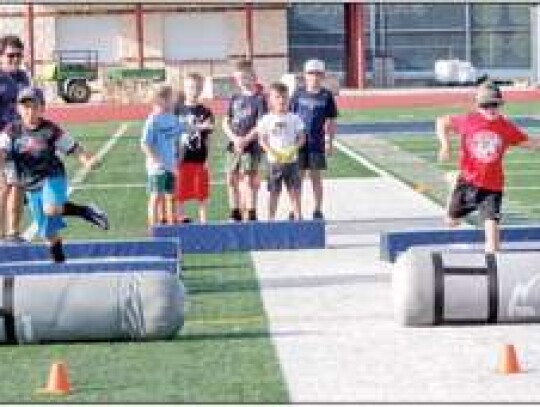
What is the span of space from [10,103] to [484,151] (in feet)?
14.6

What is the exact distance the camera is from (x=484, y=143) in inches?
547

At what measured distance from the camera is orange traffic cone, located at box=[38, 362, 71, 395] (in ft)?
31.6

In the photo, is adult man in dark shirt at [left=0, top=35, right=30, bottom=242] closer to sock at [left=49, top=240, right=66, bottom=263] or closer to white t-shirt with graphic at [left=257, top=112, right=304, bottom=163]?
sock at [left=49, top=240, right=66, bottom=263]

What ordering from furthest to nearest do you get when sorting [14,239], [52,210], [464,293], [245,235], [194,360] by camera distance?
[245,235], [14,239], [52,210], [464,293], [194,360]

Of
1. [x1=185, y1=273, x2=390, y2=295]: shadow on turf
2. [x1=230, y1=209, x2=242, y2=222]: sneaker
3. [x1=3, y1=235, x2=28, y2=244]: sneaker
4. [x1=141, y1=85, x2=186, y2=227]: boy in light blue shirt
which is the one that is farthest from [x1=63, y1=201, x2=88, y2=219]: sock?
[x1=230, y1=209, x2=242, y2=222]: sneaker

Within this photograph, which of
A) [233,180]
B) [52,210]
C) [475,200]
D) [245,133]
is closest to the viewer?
[52,210]

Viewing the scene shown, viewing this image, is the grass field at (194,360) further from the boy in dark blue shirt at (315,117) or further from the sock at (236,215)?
the sock at (236,215)

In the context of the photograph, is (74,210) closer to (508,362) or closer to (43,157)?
(43,157)

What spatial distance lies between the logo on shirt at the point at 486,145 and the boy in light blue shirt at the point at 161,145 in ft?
12.3

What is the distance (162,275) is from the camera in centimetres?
1141

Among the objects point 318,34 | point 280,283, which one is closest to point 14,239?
point 280,283

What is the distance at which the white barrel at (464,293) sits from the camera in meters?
11.7

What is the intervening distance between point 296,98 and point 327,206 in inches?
122

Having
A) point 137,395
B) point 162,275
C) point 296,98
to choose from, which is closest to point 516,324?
point 162,275
